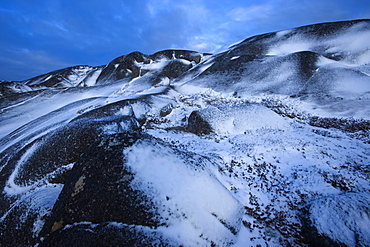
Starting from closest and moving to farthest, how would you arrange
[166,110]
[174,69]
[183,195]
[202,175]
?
[183,195], [202,175], [166,110], [174,69]

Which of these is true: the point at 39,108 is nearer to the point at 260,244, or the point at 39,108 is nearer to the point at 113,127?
the point at 113,127

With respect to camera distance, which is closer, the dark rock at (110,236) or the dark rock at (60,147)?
the dark rock at (110,236)

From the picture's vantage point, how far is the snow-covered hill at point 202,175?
4840mm

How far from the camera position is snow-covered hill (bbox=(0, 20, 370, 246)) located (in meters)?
4.84

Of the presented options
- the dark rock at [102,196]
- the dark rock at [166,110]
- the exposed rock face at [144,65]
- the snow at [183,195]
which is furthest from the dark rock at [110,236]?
the exposed rock face at [144,65]

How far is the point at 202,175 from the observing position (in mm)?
6090

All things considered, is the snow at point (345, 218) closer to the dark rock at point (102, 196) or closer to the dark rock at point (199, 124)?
the dark rock at point (102, 196)

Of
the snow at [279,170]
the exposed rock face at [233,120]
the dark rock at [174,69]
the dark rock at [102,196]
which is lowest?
the snow at [279,170]

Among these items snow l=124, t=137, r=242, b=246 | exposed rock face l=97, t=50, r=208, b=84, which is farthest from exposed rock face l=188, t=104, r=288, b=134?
exposed rock face l=97, t=50, r=208, b=84

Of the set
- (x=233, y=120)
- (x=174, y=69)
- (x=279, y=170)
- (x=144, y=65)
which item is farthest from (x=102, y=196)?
(x=144, y=65)

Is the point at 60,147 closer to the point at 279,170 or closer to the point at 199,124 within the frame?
the point at 199,124

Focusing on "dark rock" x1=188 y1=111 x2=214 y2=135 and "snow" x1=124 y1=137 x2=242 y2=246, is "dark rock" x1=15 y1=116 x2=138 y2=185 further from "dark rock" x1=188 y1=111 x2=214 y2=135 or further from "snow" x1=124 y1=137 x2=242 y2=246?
"dark rock" x1=188 y1=111 x2=214 y2=135

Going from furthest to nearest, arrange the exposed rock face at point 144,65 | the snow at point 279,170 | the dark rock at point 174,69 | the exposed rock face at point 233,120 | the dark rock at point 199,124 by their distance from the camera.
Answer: the exposed rock face at point 144,65
the dark rock at point 174,69
the exposed rock face at point 233,120
the dark rock at point 199,124
the snow at point 279,170

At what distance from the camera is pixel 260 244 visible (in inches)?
235
